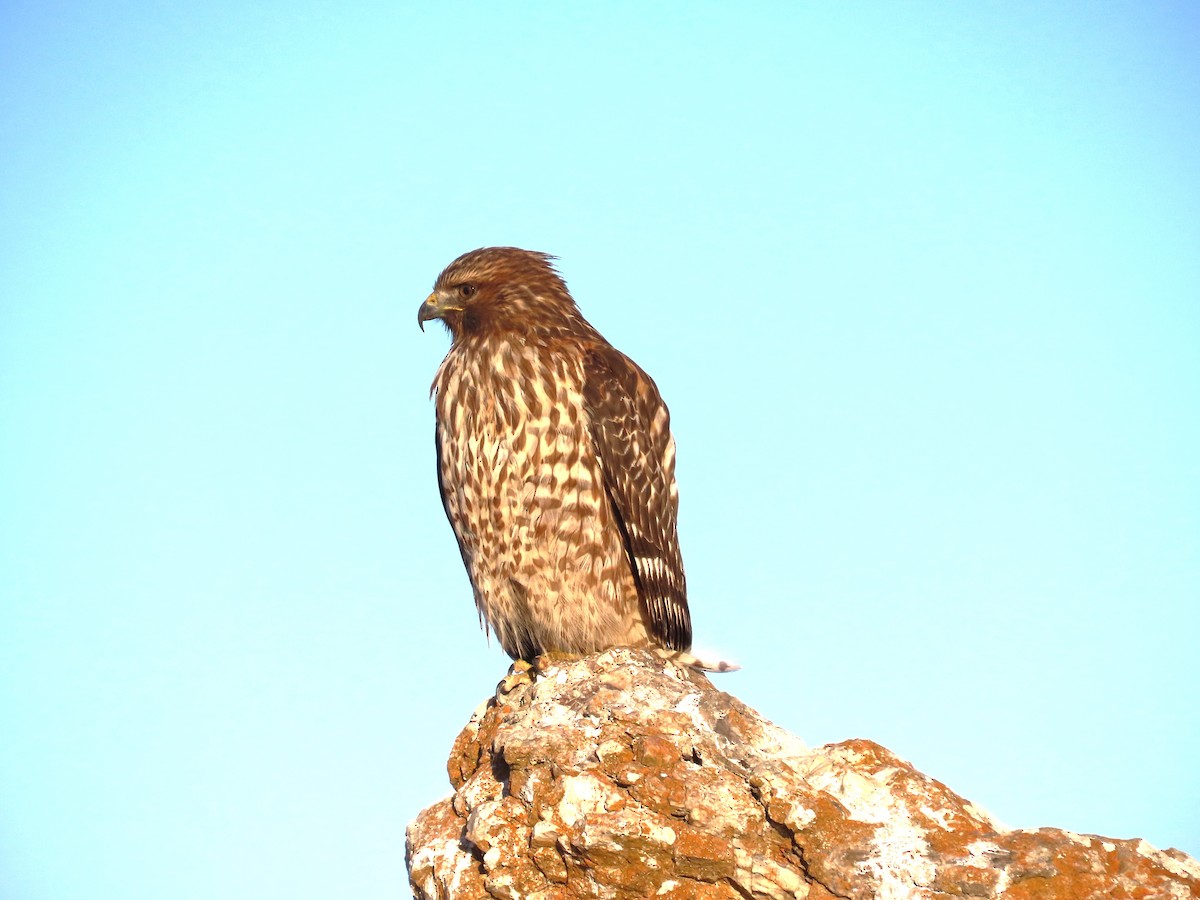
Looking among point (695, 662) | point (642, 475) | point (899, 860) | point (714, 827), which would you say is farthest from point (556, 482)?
point (899, 860)

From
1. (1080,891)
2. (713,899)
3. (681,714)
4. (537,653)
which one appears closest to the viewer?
(1080,891)

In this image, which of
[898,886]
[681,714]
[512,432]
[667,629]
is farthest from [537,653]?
[898,886]

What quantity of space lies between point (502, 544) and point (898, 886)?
10.0ft

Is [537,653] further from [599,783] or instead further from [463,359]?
[599,783]

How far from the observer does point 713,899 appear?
14.9ft

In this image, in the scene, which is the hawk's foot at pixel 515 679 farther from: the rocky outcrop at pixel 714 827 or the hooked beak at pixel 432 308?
the hooked beak at pixel 432 308

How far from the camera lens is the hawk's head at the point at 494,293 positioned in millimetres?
7129

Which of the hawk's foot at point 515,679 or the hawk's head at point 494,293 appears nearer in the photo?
the hawk's foot at point 515,679

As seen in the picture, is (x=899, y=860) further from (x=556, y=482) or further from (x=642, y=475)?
(x=642, y=475)

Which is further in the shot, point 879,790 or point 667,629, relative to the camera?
point 667,629

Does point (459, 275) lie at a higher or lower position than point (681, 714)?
higher

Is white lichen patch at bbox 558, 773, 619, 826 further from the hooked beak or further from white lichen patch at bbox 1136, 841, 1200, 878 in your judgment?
the hooked beak

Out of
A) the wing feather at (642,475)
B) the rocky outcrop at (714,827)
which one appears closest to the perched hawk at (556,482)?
the wing feather at (642,475)

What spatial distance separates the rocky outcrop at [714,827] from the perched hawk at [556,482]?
4.68 ft
